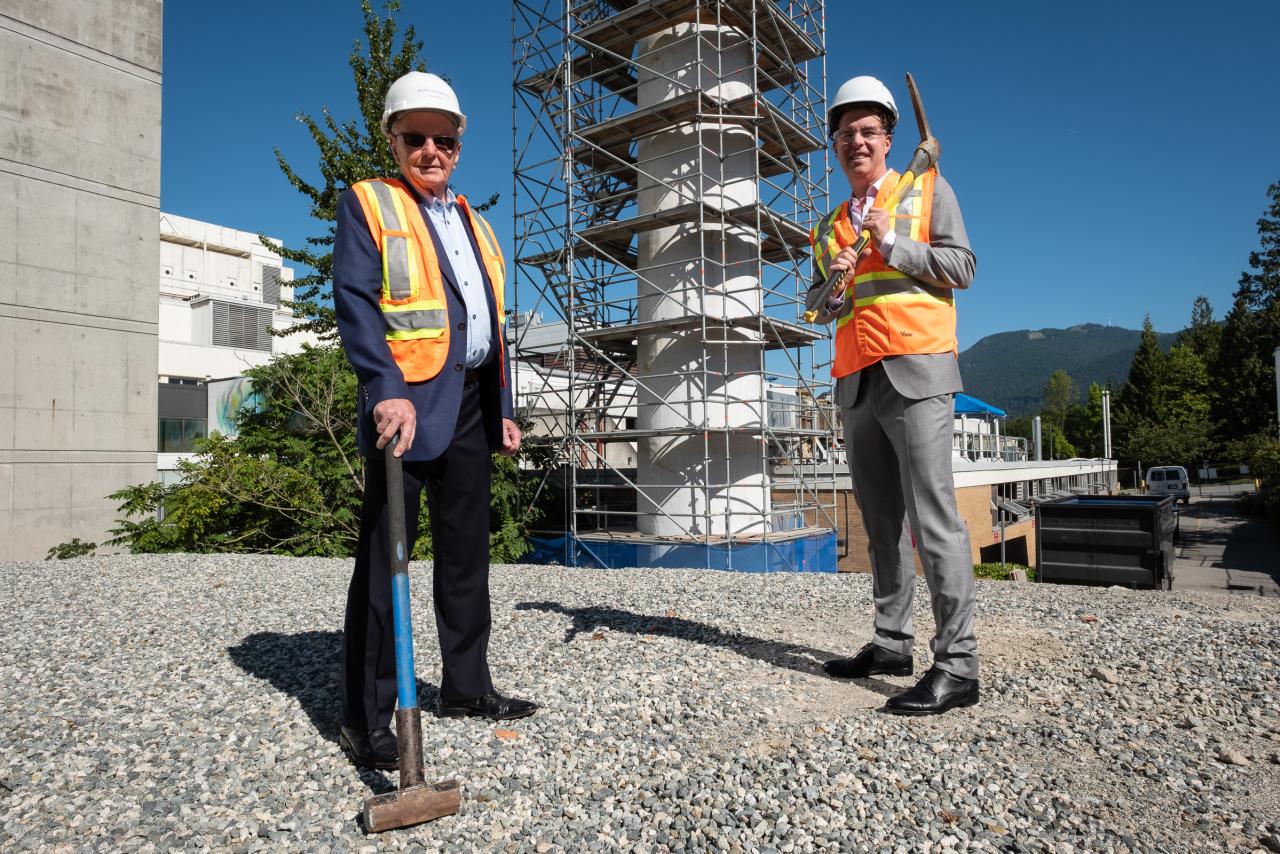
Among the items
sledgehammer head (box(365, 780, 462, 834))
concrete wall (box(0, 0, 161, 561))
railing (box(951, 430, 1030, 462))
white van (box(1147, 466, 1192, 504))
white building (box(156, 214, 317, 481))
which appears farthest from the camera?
white van (box(1147, 466, 1192, 504))

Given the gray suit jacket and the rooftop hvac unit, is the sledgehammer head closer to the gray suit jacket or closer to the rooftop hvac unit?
the gray suit jacket

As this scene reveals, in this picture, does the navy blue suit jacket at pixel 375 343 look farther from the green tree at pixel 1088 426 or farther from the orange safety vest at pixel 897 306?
the green tree at pixel 1088 426

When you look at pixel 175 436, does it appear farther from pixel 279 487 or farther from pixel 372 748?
pixel 372 748

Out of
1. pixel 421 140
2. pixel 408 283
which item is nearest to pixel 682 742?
pixel 408 283

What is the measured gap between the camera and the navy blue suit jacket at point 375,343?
2.31 m

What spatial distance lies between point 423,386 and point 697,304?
12.5m

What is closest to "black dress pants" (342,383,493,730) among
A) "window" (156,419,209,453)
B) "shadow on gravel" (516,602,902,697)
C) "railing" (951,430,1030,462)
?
"shadow on gravel" (516,602,902,697)

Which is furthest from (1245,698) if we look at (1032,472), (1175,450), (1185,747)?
(1175,450)

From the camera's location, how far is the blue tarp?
46.2 ft

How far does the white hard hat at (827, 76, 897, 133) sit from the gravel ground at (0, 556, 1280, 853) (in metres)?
2.16

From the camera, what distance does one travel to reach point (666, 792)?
210cm

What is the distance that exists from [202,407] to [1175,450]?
5424 cm

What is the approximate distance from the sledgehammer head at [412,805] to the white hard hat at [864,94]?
8.57ft

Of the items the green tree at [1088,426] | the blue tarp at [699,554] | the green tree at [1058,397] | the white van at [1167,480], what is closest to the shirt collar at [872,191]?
the blue tarp at [699,554]
